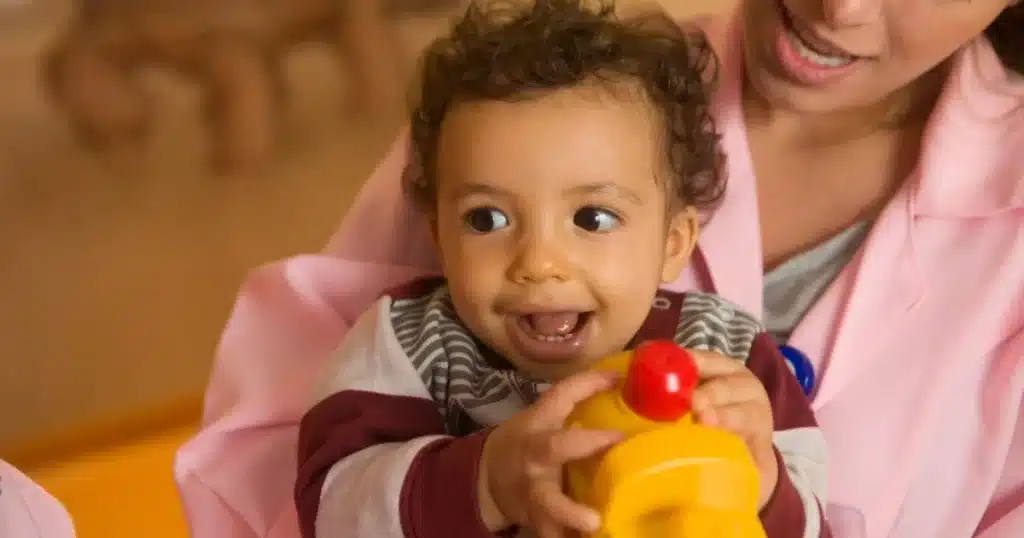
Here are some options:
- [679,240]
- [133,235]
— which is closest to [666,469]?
[679,240]

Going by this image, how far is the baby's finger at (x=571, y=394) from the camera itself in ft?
1.75

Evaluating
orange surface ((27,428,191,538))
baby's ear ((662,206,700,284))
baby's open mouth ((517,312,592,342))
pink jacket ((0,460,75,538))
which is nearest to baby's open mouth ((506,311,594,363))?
baby's open mouth ((517,312,592,342))

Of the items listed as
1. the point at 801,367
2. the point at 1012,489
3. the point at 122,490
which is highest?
the point at 801,367

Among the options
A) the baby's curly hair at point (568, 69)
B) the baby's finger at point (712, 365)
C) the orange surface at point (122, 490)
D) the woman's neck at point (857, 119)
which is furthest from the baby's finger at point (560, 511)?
the orange surface at point (122, 490)

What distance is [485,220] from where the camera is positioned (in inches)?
26.8

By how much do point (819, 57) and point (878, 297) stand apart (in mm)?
194

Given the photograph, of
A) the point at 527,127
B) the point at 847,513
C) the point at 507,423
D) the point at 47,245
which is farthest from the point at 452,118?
the point at 47,245

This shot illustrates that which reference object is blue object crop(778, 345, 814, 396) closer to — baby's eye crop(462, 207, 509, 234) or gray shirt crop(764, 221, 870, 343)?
gray shirt crop(764, 221, 870, 343)

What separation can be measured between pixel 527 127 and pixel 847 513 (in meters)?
0.40

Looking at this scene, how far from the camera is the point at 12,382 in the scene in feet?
5.64

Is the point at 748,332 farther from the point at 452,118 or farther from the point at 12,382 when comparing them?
the point at 12,382

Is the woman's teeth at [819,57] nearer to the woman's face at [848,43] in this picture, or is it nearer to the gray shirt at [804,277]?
the woman's face at [848,43]

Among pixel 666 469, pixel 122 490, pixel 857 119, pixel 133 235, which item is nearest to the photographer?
pixel 666 469

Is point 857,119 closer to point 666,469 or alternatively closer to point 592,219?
point 592,219
